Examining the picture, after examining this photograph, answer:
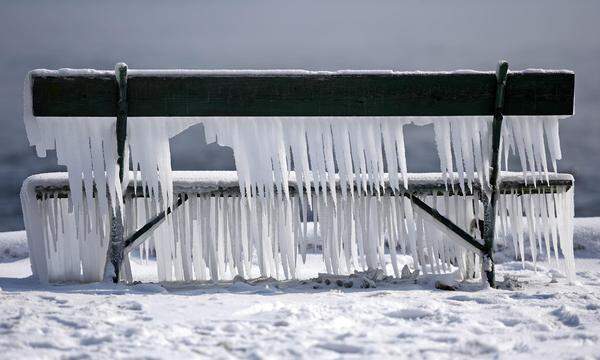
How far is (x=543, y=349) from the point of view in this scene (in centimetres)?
344

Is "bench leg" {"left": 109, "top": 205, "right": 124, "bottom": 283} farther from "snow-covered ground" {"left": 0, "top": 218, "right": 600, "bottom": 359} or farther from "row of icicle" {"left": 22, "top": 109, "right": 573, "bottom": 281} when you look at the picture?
"snow-covered ground" {"left": 0, "top": 218, "right": 600, "bottom": 359}

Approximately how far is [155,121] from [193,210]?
82 cm

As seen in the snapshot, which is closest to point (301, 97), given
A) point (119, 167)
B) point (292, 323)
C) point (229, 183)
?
point (229, 183)

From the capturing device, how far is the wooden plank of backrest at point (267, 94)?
523 centimetres

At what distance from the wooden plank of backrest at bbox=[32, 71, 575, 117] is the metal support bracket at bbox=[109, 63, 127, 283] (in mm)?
66

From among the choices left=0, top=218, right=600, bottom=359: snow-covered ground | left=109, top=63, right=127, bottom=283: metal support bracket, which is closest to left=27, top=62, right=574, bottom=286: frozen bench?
left=109, top=63, right=127, bottom=283: metal support bracket

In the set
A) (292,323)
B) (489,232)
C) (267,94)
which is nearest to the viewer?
(292,323)

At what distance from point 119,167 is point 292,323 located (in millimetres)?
2204

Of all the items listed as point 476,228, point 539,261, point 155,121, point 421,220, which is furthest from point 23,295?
point 539,261

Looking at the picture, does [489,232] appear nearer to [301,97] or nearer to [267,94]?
[301,97]

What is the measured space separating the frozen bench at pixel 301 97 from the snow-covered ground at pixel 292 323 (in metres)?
1.05

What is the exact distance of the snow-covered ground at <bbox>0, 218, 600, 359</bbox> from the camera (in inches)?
131

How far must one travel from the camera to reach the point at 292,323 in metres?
3.73

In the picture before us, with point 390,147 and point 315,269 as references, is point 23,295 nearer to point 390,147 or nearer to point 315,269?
point 390,147
